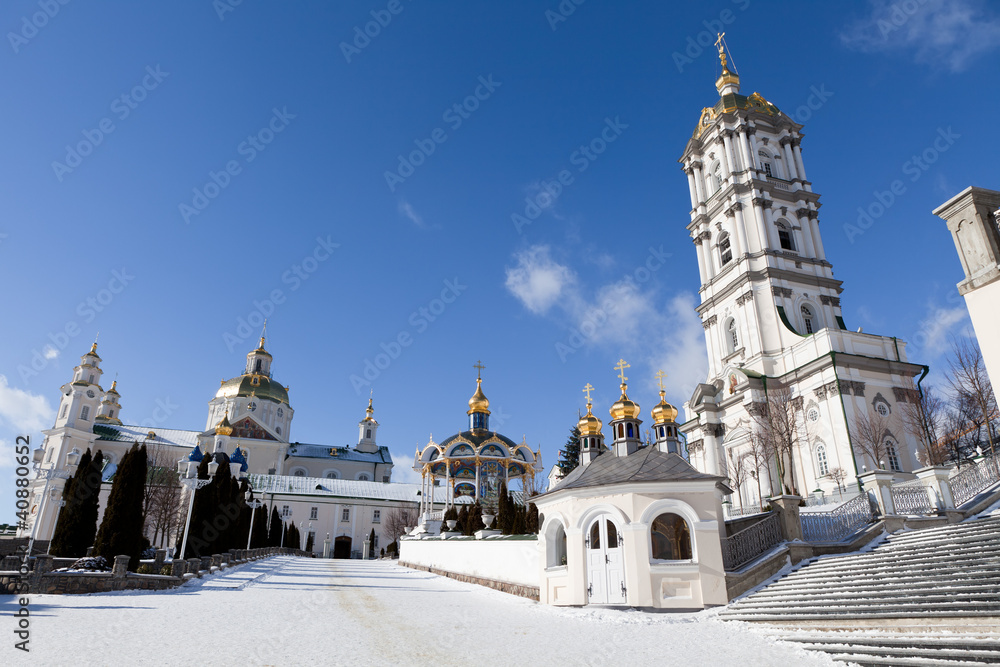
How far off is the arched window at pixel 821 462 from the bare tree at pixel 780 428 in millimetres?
1191

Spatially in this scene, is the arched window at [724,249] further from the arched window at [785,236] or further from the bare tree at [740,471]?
the bare tree at [740,471]

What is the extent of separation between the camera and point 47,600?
12.6 meters

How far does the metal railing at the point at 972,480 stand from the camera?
1653 cm

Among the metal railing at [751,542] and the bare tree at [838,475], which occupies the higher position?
the bare tree at [838,475]

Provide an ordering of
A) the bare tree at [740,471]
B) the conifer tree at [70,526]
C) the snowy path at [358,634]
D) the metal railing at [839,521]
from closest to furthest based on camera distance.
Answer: the snowy path at [358,634] < the metal railing at [839,521] < the conifer tree at [70,526] < the bare tree at [740,471]

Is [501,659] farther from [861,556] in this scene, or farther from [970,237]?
[861,556]

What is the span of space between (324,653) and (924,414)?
32.1 metres

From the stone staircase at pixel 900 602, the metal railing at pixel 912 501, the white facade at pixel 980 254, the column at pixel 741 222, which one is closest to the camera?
the white facade at pixel 980 254

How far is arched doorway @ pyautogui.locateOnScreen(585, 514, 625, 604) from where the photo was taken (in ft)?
45.1

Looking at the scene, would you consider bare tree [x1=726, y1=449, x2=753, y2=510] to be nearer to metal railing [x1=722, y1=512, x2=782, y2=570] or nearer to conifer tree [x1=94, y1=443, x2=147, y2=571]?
metal railing [x1=722, y1=512, x2=782, y2=570]

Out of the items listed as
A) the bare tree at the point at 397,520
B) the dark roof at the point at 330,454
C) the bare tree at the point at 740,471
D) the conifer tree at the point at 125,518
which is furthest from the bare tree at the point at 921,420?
the dark roof at the point at 330,454

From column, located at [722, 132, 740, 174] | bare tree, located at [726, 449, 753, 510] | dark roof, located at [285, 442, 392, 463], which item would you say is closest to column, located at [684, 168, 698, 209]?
column, located at [722, 132, 740, 174]

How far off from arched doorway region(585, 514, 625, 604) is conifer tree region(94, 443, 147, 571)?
505 inches

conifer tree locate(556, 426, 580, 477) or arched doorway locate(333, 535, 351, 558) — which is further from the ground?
conifer tree locate(556, 426, 580, 477)
